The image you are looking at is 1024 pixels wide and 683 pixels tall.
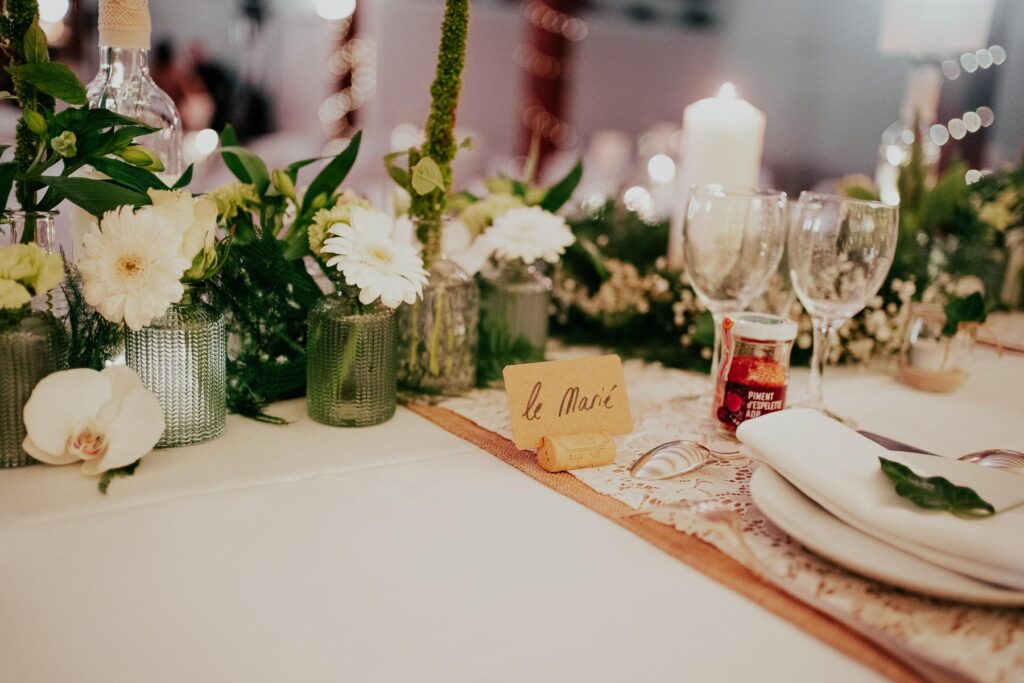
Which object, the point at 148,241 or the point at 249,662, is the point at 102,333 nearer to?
the point at 148,241

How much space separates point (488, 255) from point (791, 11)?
6.04m

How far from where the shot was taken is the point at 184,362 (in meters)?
0.83

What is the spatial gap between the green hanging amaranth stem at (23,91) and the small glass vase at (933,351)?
118 centimetres

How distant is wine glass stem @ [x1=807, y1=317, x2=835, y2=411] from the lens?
3.49 feet

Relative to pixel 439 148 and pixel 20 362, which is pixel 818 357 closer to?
pixel 439 148

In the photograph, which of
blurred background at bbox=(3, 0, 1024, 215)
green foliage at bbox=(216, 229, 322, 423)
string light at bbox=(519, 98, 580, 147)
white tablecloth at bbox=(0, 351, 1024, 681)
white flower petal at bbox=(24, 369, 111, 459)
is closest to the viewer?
white tablecloth at bbox=(0, 351, 1024, 681)

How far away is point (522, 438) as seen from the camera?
2.87ft

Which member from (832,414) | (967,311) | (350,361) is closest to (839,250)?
(832,414)

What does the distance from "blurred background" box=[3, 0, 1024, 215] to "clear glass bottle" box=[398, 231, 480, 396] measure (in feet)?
11.0

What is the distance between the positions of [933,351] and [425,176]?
826mm

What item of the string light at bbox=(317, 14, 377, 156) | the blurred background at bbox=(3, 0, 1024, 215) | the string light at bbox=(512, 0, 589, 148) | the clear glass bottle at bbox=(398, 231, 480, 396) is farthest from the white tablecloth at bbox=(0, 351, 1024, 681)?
the string light at bbox=(512, 0, 589, 148)

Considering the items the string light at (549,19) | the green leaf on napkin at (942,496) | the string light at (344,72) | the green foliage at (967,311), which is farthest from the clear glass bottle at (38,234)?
the string light at (549,19)

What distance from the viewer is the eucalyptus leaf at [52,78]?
2.51 ft

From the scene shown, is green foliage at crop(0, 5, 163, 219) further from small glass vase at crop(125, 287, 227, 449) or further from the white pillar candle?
the white pillar candle
